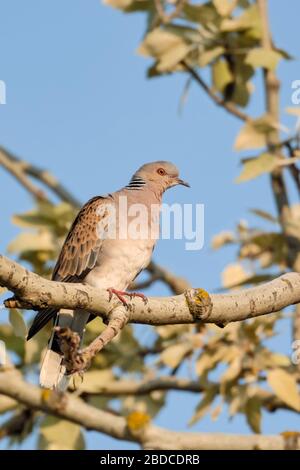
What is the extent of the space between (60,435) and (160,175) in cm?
176

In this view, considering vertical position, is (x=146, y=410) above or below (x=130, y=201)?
below

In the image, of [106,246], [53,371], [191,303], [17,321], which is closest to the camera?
[191,303]

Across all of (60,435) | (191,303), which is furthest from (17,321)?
(60,435)

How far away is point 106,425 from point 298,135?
2.08 meters

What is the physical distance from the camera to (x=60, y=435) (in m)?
5.84

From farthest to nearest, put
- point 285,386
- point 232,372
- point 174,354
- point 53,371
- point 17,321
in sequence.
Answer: point 174,354 < point 232,372 < point 285,386 < point 53,371 < point 17,321

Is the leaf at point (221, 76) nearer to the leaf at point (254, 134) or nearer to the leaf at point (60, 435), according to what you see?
the leaf at point (254, 134)

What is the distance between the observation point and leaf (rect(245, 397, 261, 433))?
20.2ft

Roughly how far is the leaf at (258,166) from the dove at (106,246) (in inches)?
23.4

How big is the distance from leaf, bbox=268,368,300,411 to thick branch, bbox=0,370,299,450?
1.66ft

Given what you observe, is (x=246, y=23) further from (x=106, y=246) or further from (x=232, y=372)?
(x=232, y=372)
